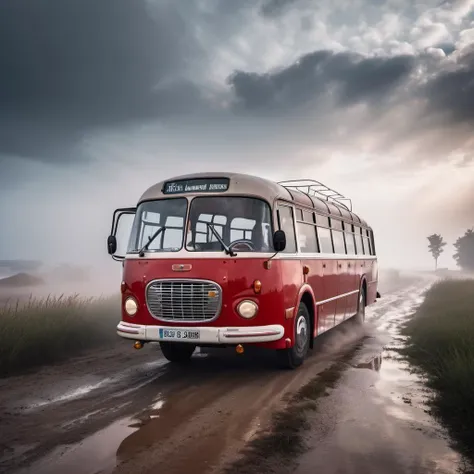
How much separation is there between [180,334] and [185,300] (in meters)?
0.51

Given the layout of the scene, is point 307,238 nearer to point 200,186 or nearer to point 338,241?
point 200,186

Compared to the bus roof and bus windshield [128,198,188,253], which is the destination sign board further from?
bus windshield [128,198,188,253]

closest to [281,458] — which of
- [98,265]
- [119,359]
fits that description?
[119,359]

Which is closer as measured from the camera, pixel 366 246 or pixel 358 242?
pixel 358 242

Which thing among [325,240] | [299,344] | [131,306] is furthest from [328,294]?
[131,306]

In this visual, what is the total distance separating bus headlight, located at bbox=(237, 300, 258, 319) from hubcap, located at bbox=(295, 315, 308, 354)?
1.31 meters

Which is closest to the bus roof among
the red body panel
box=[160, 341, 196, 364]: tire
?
the red body panel

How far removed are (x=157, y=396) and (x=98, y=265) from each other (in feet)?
296

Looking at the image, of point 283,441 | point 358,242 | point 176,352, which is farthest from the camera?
point 358,242

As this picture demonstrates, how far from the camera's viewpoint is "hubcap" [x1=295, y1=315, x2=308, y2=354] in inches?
333

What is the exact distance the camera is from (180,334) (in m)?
7.46

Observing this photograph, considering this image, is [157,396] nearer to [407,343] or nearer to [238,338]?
[238,338]

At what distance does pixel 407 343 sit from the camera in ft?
35.8

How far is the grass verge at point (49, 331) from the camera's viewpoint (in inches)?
345
